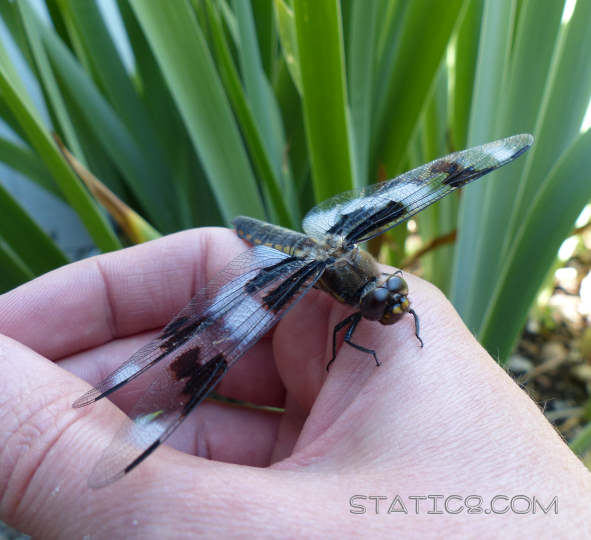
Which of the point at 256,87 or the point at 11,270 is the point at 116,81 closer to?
the point at 256,87

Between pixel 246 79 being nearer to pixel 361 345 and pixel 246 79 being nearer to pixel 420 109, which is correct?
pixel 420 109

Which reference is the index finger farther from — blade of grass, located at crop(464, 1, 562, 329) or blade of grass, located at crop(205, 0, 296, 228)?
blade of grass, located at crop(464, 1, 562, 329)

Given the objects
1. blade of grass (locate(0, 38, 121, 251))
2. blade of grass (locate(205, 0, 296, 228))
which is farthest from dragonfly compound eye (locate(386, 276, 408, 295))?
blade of grass (locate(0, 38, 121, 251))

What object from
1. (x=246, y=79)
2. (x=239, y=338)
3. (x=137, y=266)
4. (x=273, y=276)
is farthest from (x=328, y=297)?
(x=246, y=79)

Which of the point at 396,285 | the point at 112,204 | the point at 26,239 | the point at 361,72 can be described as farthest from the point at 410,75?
the point at 26,239

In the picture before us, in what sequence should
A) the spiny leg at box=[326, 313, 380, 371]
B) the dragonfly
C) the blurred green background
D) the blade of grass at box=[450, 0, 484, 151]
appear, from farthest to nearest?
the blade of grass at box=[450, 0, 484, 151], the blurred green background, the spiny leg at box=[326, 313, 380, 371], the dragonfly

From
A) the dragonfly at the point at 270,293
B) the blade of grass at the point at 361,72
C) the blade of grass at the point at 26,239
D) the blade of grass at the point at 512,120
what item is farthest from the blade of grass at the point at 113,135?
the blade of grass at the point at 512,120

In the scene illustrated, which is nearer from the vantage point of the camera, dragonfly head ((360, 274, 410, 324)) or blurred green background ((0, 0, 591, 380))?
dragonfly head ((360, 274, 410, 324))
